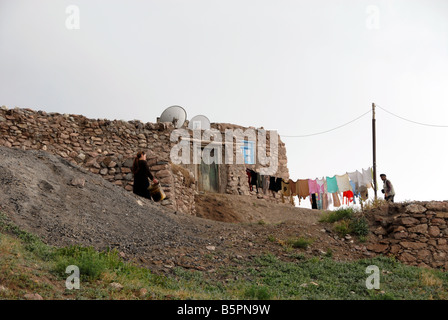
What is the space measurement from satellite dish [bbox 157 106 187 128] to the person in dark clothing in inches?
345

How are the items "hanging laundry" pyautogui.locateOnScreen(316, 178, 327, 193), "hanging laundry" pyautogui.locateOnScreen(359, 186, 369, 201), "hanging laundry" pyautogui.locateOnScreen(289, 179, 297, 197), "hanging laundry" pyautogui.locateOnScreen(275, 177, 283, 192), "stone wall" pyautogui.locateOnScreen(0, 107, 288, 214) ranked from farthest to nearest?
"hanging laundry" pyautogui.locateOnScreen(275, 177, 283, 192) < "hanging laundry" pyautogui.locateOnScreen(289, 179, 297, 197) < "hanging laundry" pyautogui.locateOnScreen(316, 178, 327, 193) < "hanging laundry" pyautogui.locateOnScreen(359, 186, 369, 201) < "stone wall" pyautogui.locateOnScreen(0, 107, 288, 214)

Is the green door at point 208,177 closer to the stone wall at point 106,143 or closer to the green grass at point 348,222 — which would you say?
the stone wall at point 106,143

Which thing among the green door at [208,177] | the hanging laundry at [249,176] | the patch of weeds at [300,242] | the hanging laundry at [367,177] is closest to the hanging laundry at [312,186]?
the hanging laundry at [367,177]

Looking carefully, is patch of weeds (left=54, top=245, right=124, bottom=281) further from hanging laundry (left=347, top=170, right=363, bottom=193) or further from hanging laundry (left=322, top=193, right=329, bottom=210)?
hanging laundry (left=322, top=193, right=329, bottom=210)

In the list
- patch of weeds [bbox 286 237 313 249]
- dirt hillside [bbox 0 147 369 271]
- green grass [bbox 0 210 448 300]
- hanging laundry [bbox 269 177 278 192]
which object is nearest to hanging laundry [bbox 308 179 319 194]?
hanging laundry [bbox 269 177 278 192]

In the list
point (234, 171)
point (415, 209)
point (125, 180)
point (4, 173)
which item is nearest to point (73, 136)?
point (125, 180)

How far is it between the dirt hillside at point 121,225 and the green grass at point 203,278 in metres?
0.51

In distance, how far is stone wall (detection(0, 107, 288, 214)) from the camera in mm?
16344

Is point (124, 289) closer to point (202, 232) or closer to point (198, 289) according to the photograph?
point (198, 289)

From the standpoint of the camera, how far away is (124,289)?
7758 mm

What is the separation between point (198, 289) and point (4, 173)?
5823mm

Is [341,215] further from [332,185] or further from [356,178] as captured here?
[332,185]

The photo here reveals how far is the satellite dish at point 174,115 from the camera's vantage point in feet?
79.6

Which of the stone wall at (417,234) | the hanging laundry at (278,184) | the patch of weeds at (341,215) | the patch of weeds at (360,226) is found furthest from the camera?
the hanging laundry at (278,184)
